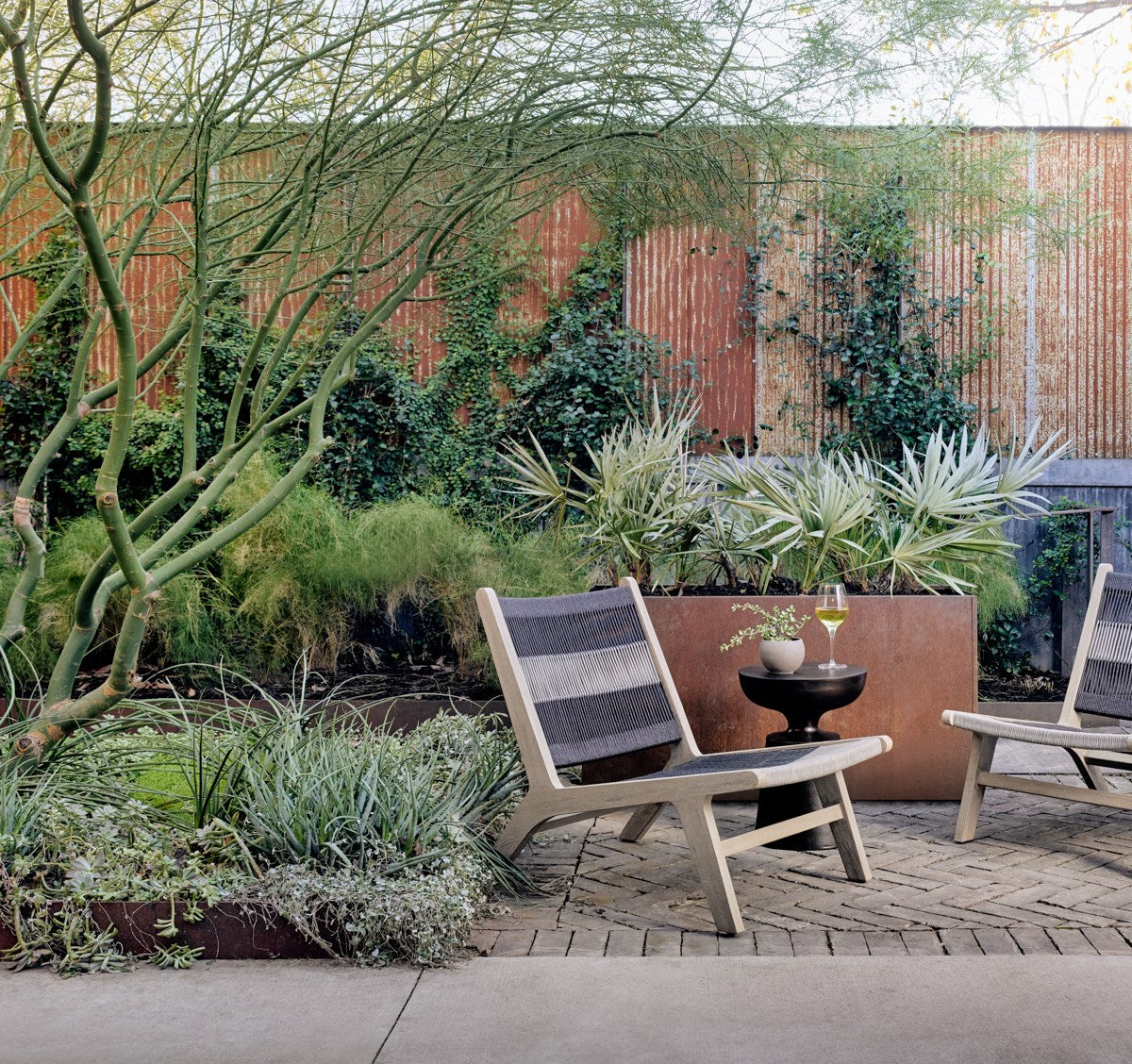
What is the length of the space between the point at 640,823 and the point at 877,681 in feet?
3.95

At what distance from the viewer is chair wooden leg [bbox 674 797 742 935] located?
120 inches

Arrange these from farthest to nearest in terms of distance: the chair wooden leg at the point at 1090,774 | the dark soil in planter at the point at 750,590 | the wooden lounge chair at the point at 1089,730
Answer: the dark soil in planter at the point at 750,590 < the chair wooden leg at the point at 1090,774 < the wooden lounge chair at the point at 1089,730

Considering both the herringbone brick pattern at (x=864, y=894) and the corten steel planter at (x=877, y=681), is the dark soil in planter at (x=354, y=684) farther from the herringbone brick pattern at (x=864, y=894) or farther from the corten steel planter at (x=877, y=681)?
the herringbone brick pattern at (x=864, y=894)

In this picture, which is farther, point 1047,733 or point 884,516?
point 884,516

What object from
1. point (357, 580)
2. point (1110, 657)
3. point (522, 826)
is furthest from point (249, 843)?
point (1110, 657)

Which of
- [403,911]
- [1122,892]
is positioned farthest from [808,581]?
[403,911]

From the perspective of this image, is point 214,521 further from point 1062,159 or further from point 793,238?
point 1062,159

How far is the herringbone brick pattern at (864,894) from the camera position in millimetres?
2975

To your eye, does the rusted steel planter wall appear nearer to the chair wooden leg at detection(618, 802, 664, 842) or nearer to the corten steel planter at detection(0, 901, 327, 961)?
the chair wooden leg at detection(618, 802, 664, 842)

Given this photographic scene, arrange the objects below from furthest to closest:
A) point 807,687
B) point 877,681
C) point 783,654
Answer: point 877,681 < point 783,654 < point 807,687

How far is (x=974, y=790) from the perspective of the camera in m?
4.00

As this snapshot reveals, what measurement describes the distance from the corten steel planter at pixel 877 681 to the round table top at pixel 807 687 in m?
0.45

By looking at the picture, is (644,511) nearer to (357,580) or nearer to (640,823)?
(640,823)

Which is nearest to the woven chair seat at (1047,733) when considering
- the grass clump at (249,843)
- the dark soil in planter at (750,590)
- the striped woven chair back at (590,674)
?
the dark soil in planter at (750,590)
